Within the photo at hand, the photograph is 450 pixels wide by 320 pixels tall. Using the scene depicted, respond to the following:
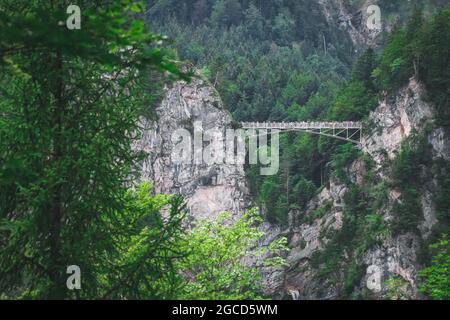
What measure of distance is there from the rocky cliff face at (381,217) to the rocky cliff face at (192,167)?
5489mm

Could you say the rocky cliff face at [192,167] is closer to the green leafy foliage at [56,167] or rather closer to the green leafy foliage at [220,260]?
the green leafy foliage at [220,260]

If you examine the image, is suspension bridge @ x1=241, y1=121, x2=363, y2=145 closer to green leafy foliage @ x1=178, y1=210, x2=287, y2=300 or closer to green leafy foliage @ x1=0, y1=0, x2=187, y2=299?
green leafy foliage @ x1=178, y1=210, x2=287, y2=300

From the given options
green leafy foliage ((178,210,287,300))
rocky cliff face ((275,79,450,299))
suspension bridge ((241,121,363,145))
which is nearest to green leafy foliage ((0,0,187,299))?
green leafy foliage ((178,210,287,300))

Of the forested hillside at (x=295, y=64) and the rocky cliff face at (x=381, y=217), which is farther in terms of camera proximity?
the forested hillside at (x=295, y=64)

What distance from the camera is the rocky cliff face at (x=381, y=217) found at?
1572 inches

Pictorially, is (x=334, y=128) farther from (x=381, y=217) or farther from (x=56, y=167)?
(x=56, y=167)

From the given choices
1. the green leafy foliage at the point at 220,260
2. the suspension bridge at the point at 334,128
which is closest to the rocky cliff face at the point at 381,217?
the suspension bridge at the point at 334,128

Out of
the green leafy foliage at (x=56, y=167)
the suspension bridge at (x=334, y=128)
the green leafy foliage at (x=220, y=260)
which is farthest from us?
the suspension bridge at (x=334, y=128)

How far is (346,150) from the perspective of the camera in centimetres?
4931

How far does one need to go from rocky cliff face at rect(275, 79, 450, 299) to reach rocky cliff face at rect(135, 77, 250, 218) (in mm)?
5489

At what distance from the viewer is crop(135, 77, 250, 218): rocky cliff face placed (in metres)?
52.7

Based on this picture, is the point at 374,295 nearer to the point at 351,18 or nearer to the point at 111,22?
the point at 111,22
